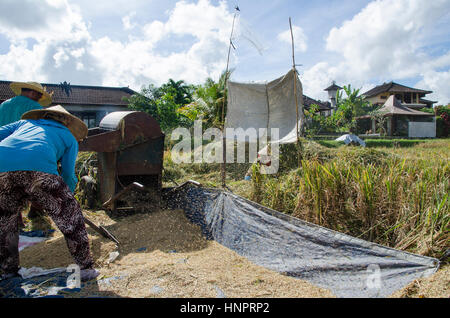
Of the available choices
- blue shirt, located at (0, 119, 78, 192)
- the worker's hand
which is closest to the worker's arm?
blue shirt, located at (0, 119, 78, 192)

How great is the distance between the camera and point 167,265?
3072 millimetres

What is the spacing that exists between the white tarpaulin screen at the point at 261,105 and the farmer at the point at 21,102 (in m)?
4.30

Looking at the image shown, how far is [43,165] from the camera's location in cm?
256

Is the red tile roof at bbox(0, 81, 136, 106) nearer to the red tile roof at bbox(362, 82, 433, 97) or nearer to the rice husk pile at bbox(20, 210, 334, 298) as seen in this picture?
the rice husk pile at bbox(20, 210, 334, 298)

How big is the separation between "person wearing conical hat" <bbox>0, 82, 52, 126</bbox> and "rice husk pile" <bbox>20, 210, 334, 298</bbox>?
1688mm

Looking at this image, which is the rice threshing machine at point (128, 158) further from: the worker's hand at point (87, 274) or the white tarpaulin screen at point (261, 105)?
the white tarpaulin screen at point (261, 105)

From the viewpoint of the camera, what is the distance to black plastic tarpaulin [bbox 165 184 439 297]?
87.4 inches

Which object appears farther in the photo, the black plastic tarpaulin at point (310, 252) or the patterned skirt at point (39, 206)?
the patterned skirt at point (39, 206)

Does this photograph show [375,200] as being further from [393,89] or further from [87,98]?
[393,89]

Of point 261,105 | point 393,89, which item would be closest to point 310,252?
point 261,105

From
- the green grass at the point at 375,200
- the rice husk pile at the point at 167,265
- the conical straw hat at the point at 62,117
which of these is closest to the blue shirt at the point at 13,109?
the conical straw hat at the point at 62,117

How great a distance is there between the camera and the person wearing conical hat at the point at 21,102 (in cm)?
407

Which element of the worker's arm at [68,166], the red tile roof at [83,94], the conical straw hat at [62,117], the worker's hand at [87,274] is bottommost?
the worker's hand at [87,274]
